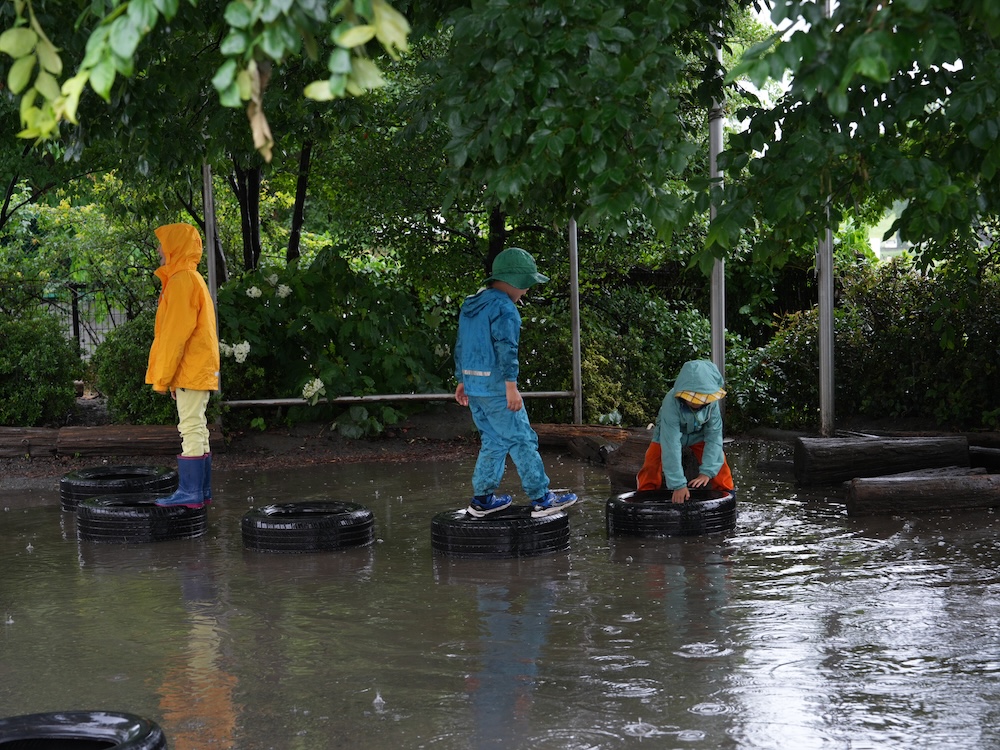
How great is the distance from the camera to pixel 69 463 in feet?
37.2

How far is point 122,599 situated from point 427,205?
7640 mm

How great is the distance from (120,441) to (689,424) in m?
6.23

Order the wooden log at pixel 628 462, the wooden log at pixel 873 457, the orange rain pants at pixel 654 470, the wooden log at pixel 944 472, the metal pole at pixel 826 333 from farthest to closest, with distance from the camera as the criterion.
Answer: the metal pole at pixel 826 333, the wooden log at pixel 628 462, the wooden log at pixel 873 457, the wooden log at pixel 944 472, the orange rain pants at pixel 654 470

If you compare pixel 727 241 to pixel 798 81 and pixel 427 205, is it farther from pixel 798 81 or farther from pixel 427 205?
pixel 427 205

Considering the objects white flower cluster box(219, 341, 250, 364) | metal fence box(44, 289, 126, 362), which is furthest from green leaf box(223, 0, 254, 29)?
metal fence box(44, 289, 126, 362)

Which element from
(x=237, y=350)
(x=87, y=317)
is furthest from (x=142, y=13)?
(x=87, y=317)

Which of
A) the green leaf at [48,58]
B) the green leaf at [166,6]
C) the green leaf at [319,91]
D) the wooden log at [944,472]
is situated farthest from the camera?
the wooden log at [944,472]

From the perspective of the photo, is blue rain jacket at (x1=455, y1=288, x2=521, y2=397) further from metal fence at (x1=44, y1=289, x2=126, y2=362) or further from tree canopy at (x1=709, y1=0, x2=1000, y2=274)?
metal fence at (x1=44, y1=289, x2=126, y2=362)

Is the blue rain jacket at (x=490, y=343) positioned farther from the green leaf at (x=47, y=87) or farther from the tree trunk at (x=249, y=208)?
the tree trunk at (x=249, y=208)

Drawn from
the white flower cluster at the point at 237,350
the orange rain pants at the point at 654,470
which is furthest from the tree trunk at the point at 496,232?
the orange rain pants at the point at 654,470

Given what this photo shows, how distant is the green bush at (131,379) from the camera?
1187cm

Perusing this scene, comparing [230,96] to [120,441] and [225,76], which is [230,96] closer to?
[225,76]

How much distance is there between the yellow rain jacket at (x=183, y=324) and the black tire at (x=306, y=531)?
1.09 m

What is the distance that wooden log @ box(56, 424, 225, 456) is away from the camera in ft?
37.1
